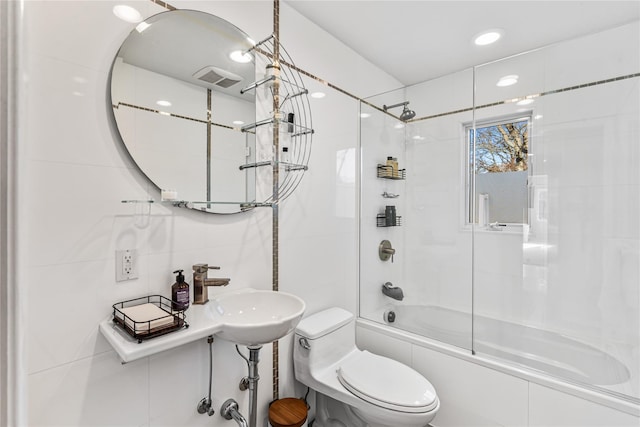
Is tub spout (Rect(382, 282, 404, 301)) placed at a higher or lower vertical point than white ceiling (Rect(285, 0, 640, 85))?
lower

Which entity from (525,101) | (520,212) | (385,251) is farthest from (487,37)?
(385,251)

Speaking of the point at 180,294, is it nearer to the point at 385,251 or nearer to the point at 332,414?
the point at 332,414

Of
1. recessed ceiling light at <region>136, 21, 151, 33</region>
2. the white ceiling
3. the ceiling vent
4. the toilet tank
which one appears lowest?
the toilet tank

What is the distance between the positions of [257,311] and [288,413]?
61cm

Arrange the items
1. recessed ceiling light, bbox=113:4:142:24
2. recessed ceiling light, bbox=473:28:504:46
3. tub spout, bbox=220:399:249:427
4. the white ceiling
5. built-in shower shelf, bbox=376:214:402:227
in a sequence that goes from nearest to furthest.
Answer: recessed ceiling light, bbox=113:4:142:24 < tub spout, bbox=220:399:249:427 < the white ceiling < recessed ceiling light, bbox=473:28:504:46 < built-in shower shelf, bbox=376:214:402:227

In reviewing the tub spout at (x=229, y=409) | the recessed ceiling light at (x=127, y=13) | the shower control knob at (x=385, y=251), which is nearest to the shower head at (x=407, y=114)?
the shower control knob at (x=385, y=251)

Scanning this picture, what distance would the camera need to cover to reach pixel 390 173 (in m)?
2.59

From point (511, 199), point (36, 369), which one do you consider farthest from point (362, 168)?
point (36, 369)

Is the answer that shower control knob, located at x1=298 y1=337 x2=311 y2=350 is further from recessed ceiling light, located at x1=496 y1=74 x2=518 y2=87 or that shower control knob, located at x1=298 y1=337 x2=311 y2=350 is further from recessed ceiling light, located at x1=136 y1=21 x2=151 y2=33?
recessed ceiling light, located at x1=496 y1=74 x2=518 y2=87

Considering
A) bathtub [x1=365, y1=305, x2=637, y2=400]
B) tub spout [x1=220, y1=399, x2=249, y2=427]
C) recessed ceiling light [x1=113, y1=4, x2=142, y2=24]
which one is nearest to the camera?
recessed ceiling light [x1=113, y1=4, x2=142, y2=24]

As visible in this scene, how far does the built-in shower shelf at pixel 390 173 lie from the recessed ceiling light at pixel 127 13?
73.2 inches

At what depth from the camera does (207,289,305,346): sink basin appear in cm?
118

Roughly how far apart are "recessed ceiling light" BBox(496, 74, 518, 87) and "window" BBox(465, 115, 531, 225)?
25cm

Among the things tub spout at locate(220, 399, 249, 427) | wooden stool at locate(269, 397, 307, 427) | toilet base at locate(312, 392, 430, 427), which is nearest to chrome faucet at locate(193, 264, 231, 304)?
tub spout at locate(220, 399, 249, 427)
